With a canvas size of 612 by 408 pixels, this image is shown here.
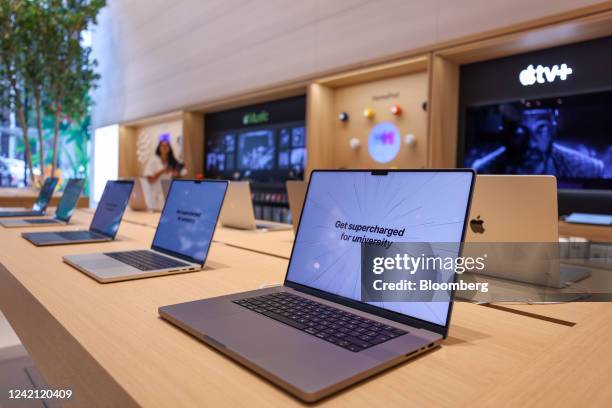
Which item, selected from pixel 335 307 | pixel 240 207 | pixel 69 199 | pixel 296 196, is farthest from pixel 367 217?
pixel 69 199

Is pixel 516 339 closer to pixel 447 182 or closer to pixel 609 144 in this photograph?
pixel 447 182

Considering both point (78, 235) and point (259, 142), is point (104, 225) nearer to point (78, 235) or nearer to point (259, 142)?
point (78, 235)

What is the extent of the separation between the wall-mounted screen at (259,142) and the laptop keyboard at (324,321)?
3.44 metres

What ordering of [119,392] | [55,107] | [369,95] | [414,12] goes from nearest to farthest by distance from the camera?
[119,392], [414,12], [369,95], [55,107]

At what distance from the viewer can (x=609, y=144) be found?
8.22 ft

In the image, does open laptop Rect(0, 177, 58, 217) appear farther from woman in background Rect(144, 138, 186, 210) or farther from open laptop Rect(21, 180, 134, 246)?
woman in background Rect(144, 138, 186, 210)

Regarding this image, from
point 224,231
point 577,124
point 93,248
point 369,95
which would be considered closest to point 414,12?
point 369,95

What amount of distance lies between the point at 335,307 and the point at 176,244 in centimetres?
72

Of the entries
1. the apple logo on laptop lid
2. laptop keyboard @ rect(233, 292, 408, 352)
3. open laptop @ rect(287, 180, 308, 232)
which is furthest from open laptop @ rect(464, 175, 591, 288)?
open laptop @ rect(287, 180, 308, 232)

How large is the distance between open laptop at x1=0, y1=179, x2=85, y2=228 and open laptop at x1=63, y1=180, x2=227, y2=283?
106cm

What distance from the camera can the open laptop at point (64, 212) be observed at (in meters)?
2.12

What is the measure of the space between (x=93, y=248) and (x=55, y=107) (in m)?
6.20

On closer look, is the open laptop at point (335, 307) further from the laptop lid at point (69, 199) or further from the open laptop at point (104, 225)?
the laptop lid at point (69, 199)

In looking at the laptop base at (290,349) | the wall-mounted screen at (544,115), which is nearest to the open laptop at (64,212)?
the laptop base at (290,349)
